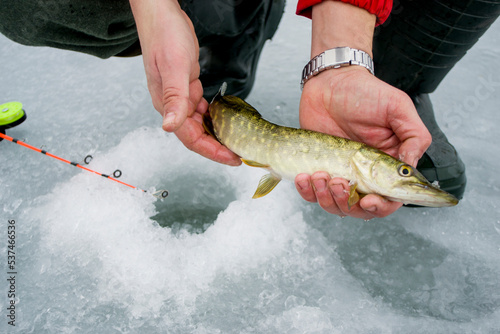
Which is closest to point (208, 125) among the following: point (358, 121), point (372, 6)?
point (358, 121)

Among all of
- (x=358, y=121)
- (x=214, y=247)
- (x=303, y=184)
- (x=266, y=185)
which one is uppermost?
(x=358, y=121)

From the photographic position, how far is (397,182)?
136 centimetres

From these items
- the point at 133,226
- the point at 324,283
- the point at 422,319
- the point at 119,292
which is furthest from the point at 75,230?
the point at 422,319

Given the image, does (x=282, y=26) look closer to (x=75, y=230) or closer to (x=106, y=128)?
(x=106, y=128)

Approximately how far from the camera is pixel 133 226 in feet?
6.39

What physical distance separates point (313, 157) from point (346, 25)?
78cm

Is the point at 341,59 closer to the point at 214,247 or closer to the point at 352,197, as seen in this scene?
the point at 352,197

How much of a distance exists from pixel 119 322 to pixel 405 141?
146 cm

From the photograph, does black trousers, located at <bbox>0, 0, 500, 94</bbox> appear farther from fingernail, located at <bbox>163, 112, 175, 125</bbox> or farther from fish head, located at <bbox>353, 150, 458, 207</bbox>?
fish head, located at <bbox>353, 150, 458, 207</bbox>

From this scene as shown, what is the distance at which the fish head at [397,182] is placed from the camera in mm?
1316

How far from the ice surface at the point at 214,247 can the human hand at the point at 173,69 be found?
1.62 ft

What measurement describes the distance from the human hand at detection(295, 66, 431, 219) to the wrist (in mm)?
168

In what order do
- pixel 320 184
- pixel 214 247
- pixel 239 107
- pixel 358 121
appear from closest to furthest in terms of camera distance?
pixel 320 184 < pixel 358 121 < pixel 239 107 < pixel 214 247

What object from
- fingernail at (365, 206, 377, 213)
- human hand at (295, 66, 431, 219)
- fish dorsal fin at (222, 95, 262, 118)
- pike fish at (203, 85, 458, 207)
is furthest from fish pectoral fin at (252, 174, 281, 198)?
fingernail at (365, 206, 377, 213)
